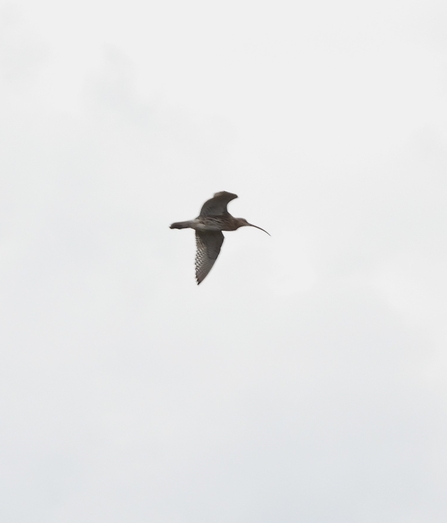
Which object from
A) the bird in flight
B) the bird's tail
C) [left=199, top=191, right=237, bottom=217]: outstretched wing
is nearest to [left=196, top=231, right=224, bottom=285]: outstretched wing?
the bird in flight

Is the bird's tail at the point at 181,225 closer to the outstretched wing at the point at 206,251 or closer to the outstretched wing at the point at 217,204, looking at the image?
the outstretched wing at the point at 217,204

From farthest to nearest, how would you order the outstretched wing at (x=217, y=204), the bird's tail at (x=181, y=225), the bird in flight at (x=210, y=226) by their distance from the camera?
the bird's tail at (x=181, y=225), the bird in flight at (x=210, y=226), the outstretched wing at (x=217, y=204)

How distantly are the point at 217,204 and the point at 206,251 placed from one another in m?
2.62

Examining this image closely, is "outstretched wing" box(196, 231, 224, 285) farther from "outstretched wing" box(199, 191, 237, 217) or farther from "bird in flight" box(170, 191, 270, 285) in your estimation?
"outstretched wing" box(199, 191, 237, 217)

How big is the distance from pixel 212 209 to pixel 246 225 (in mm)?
1791

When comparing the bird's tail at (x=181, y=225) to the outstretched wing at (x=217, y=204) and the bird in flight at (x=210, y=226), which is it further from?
the outstretched wing at (x=217, y=204)

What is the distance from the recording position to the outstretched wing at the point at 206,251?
38219 mm

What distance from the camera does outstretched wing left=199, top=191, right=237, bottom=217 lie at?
35062mm

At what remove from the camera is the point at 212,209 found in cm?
3650

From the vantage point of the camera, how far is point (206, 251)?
38375 mm

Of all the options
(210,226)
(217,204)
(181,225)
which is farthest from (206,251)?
(217,204)

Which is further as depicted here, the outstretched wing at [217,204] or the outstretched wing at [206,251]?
the outstretched wing at [206,251]

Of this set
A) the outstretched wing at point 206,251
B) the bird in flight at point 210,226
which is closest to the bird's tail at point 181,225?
the bird in flight at point 210,226

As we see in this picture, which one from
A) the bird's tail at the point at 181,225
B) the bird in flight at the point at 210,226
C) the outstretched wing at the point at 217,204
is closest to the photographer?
the outstretched wing at the point at 217,204
